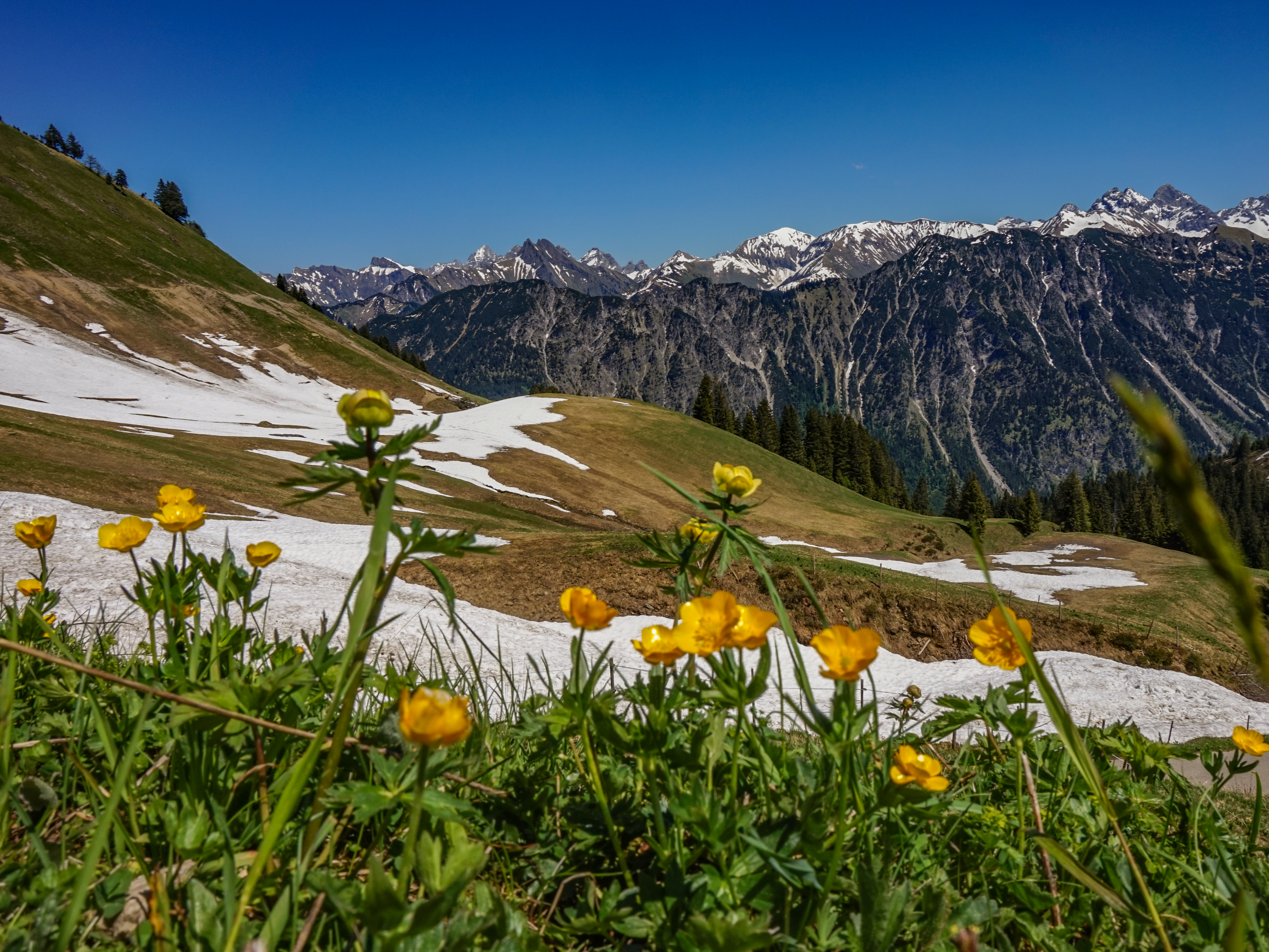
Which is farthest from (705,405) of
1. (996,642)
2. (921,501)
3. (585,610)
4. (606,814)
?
(606,814)

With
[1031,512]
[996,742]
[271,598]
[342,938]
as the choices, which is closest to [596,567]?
[271,598]

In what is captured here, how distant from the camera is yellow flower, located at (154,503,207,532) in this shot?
2.16 metres

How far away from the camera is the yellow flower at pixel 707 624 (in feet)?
4.65

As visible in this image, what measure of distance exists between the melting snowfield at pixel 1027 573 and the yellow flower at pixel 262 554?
24.9 metres

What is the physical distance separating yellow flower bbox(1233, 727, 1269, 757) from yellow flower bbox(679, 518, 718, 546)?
1923 mm

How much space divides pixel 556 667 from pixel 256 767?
9.91 metres

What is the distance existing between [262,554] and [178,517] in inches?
11.5

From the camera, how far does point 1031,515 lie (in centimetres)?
5991

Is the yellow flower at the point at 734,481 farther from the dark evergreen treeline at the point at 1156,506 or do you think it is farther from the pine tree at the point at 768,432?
the dark evergreen treeline at the point at 1156,506

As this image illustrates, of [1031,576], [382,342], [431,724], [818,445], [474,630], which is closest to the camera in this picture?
[431,724]

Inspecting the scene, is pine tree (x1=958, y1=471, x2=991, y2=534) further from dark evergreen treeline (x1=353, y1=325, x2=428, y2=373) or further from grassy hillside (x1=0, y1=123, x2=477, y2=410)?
dark evergreen treeline (x1=353, y1=325, x2=428, y2=373)

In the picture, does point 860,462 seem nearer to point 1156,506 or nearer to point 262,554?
point 1156,506

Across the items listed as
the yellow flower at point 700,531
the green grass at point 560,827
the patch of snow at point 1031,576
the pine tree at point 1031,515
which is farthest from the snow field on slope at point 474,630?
the pine tree at point 1031,515

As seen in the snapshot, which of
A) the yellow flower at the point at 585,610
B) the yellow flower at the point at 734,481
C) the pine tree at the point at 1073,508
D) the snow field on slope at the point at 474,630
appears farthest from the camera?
the pine tree at the point at 1073,508
